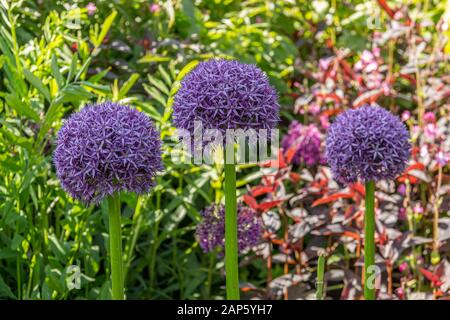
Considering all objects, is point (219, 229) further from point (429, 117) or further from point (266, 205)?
point (429, 117)

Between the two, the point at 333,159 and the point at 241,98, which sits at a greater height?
the point at 241,98

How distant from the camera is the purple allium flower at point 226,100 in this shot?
5.52 feet

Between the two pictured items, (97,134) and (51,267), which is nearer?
(97,134)

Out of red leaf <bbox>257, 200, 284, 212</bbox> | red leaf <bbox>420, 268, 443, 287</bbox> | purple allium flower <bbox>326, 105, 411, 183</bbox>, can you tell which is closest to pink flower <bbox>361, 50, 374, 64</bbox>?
red leaf <bbox>257, 200, 284, 212</bbox>

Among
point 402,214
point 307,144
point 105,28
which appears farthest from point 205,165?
point 402,214

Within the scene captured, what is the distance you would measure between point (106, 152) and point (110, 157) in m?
0.01

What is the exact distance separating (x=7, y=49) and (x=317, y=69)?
1.86 m

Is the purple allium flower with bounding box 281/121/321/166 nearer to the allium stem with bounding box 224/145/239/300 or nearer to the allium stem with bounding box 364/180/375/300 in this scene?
the allium stem with bounding box 364/180/375/300

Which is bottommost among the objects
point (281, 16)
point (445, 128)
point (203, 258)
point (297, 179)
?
point (203, 258)

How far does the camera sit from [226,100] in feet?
5.52

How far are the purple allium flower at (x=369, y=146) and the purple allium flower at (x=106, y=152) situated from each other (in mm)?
526

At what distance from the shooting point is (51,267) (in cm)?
254

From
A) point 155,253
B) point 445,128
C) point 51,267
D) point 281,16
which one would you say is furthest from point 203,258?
point 281,16
